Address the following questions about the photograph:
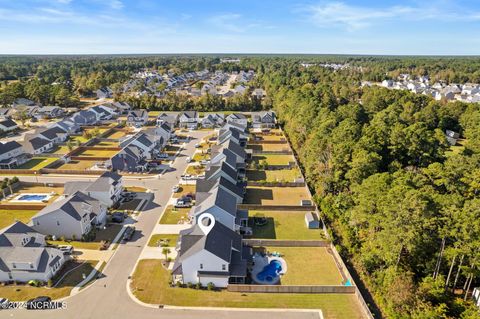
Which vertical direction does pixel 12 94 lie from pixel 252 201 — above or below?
above

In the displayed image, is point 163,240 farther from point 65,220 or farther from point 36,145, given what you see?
point 36,145

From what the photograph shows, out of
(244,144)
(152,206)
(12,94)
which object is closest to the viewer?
(152,206)

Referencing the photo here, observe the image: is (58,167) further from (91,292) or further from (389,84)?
(389,84)

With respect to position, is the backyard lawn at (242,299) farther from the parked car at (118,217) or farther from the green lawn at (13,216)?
the green lawn at (13,216)

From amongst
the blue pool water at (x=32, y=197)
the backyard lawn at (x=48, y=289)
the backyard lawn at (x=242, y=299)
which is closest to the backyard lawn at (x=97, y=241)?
the backyard lawn at (x=48, y=289)

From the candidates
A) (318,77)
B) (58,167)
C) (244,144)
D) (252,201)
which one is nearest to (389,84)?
(318,77)

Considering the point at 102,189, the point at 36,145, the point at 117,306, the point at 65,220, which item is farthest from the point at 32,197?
the point at 117,306

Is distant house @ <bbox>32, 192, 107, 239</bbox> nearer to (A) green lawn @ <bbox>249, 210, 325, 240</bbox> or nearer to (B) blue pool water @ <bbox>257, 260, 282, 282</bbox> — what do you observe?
(A) green lawn @ <bbox>249, 210, 325, 240</bbox>
